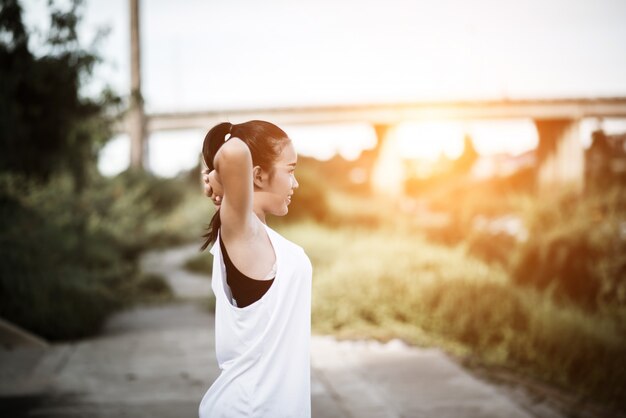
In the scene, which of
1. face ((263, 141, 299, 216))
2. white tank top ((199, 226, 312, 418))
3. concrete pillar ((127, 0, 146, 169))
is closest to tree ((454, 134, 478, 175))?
concrete pillar ((127, 0, 146, 169))

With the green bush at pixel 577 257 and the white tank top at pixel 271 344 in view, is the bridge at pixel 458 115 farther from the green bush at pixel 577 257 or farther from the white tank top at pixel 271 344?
the white tank top at pixel 271 344

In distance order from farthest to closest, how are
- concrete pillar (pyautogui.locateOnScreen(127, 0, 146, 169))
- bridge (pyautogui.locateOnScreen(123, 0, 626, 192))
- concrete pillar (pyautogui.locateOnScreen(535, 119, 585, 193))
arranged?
concrete pillar (pyautogui.locateOnScreen(535, 119, 585, 193)) → bridge (pyautogui.locateOnScreen(123, 0, 626, 192)) → concrete pillar (pyautogui.locateOnScreen(127, 0, 146, 169))

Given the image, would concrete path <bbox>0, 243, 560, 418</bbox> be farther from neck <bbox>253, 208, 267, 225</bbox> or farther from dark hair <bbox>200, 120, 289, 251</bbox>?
dark hair <bbox>200, 120, 289, 251</bbox>

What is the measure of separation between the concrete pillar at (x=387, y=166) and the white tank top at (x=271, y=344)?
37.5 metres

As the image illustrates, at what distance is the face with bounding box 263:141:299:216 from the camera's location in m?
1.82

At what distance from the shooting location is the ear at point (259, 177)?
1.80m

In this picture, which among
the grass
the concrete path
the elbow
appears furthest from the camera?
the grass

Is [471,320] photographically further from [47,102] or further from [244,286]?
[47,102]

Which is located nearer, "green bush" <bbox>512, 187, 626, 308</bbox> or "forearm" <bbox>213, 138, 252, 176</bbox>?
"forearm" <bbox>213, 138, 252, 176</bbox>

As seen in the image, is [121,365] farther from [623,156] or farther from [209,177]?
[623,156]

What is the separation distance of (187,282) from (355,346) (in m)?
6.44

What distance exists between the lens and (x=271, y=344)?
5.65ft

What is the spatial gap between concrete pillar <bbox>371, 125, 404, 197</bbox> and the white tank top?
123ft

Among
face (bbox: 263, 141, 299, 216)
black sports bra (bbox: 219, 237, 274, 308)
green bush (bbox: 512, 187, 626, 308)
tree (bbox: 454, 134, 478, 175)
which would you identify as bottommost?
tree (bbox: 454, 134, 478, 175)
